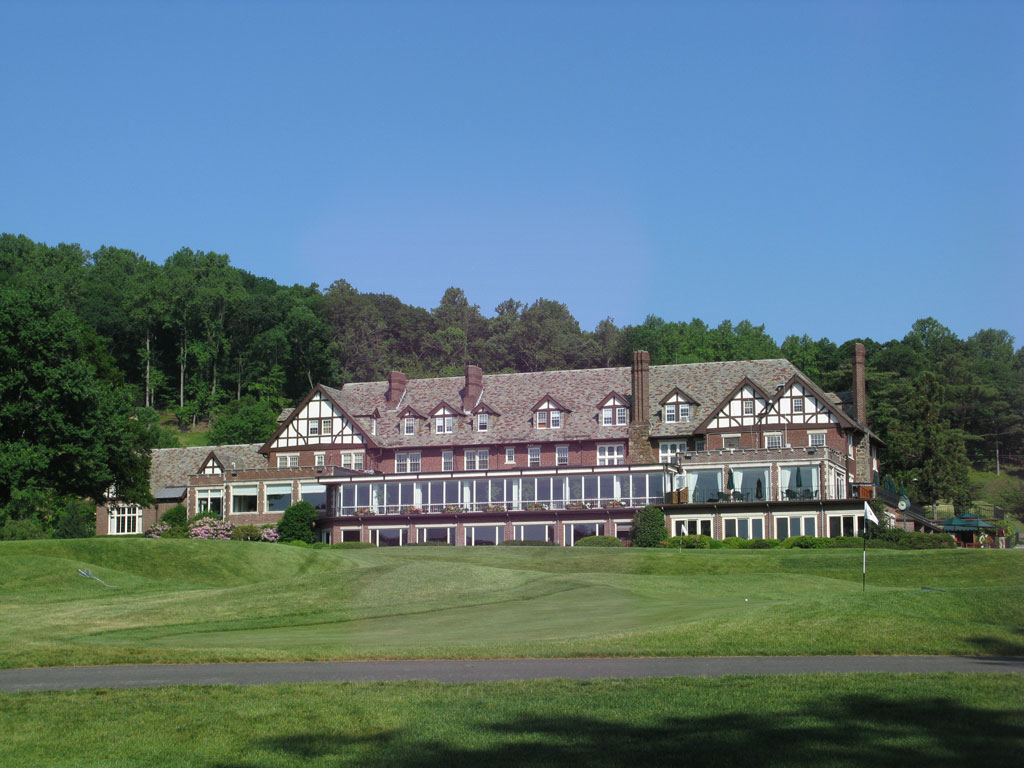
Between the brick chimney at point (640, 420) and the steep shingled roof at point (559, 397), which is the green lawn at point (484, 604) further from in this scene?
the steep shingled roof at point (559, 397)

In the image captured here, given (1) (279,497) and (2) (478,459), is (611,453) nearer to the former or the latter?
(2) (478,459)

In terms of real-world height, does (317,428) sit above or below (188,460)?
above

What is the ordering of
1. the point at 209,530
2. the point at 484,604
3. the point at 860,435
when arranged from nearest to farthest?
the point at 484,604 → the point at 209,530 → the point at 860,435

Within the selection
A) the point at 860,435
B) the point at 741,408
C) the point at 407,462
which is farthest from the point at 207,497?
the point at 860,435

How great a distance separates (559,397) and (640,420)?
7101 mm

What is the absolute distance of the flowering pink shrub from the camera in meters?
71.5

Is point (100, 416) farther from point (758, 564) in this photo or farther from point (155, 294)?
point (155, 294)

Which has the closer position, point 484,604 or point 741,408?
point 484,604

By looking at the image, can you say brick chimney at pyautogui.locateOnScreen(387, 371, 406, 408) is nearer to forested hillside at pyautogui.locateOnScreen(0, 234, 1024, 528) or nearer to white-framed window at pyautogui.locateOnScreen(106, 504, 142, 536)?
forested hillside at pyautogui.locateOnScreen(0, 234, 1024, 528)

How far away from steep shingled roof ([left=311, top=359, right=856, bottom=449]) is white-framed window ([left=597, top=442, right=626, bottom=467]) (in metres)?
0.67

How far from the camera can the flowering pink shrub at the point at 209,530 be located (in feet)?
235

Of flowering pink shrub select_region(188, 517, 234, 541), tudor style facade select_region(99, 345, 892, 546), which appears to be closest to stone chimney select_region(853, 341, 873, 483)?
tudor style facade select_region(99, 345, 892, 546)

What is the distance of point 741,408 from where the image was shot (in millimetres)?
71438

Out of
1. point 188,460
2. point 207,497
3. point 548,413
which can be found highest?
point 548,413
